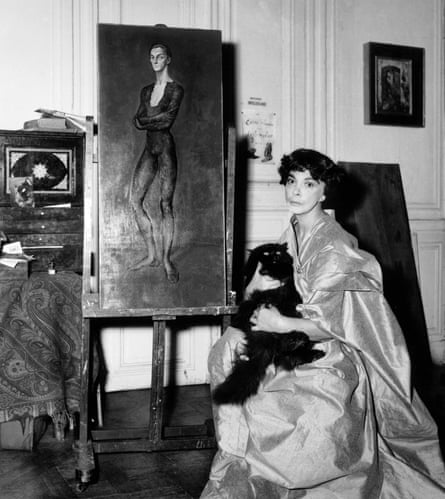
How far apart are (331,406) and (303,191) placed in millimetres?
827

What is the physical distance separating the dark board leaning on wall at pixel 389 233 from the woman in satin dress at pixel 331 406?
198 centimetres

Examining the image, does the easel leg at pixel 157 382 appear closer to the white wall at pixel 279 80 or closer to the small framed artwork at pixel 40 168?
the small framed artwork at pixel 40 168

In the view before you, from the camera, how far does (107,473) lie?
9.39 feet

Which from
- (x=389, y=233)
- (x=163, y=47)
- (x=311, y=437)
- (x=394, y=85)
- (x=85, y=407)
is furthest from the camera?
(x=394, y=85)

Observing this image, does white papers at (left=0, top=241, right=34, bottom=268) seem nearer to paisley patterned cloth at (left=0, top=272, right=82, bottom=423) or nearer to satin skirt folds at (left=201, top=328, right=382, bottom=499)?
paisley patterned cloth at (left=0, top=272, right=82, bottom=423)

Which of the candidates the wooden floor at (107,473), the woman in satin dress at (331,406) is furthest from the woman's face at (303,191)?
the wooden floor at (107,473)

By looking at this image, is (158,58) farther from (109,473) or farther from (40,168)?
(109,473)

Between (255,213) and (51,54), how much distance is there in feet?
5.31

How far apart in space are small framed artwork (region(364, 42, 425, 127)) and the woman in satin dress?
2.28 m

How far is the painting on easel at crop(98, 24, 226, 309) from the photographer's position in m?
2.83

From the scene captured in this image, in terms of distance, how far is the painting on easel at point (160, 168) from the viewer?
111 inches

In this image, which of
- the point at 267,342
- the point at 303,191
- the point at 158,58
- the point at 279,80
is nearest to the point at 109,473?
the point at 267,342

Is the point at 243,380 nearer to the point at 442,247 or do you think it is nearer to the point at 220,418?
the point at 220,418

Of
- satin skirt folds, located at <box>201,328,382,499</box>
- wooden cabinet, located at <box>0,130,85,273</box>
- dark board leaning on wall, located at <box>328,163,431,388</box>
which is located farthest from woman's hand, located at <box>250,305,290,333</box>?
dark board leaning on wall, located at <box>328,163,431,388</box>
